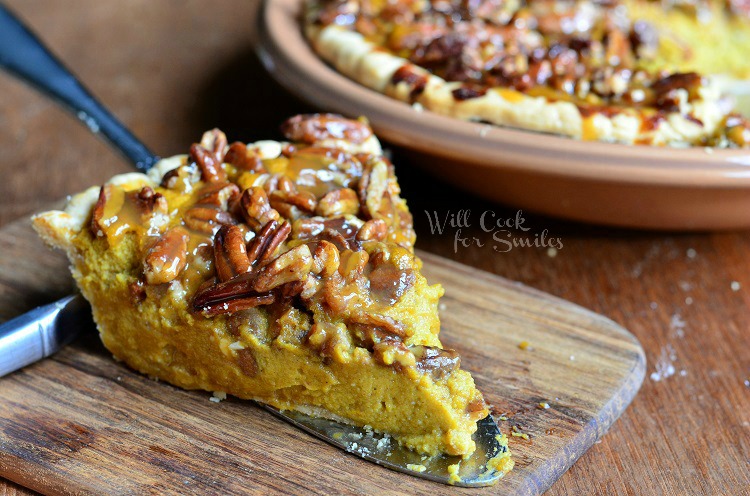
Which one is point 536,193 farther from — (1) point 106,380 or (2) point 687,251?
(1) point 106,380

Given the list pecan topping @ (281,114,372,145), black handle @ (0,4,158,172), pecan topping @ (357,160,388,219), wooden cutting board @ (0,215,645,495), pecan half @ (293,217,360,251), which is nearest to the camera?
wooden cutting board @ (0,215,645,495)

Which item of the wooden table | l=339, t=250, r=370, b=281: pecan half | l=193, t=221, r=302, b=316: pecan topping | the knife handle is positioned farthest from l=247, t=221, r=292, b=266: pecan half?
the wooden table

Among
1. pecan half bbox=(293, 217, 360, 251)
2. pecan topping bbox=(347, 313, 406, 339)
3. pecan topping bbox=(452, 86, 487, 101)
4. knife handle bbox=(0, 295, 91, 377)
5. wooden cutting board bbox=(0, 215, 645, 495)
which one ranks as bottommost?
wooden cutting board bbox=(0, 215, 645, 495)

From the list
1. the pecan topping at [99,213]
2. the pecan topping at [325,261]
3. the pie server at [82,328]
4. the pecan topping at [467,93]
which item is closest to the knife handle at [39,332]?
the pie server at [82,328]

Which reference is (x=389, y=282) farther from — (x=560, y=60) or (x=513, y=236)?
(x=560, y=60)

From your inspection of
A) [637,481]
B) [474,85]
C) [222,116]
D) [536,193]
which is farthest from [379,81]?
[637,481]

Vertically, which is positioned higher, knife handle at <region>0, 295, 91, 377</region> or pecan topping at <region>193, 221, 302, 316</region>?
pecan topping at <region>193, 221, 302, 316</region>

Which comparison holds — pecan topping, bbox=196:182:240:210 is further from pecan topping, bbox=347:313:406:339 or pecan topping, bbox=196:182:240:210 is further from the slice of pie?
pecan topping, bbox=347:313:406:339
